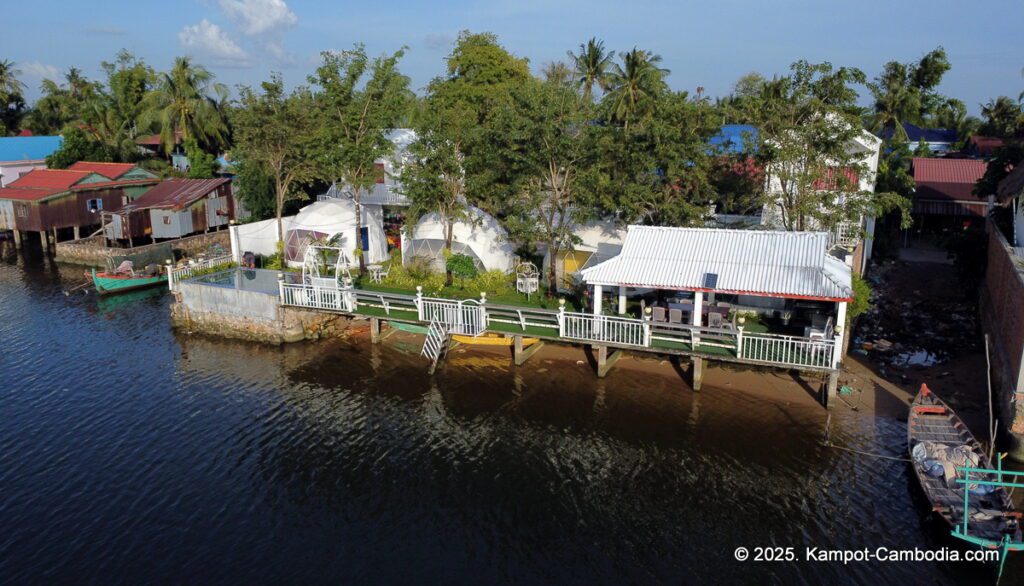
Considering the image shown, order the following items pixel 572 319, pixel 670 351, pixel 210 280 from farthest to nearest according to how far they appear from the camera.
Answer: pixel 210 280 < pixel 572 319 < pixel 670 351

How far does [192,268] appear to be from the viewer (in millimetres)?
33188

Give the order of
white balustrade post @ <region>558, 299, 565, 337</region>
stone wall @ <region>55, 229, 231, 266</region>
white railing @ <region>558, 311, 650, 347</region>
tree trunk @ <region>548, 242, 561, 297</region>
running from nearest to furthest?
white railing @ <region>558, 311, 650, 347</region>, white balustrade post @ <region>558, 299, 565, 337</region>, tree trunk @ <region>548, 242, 561, 297</region>, stone wall @ <region>55, 229, 231, 266</region>

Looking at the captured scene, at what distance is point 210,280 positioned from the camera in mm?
30156

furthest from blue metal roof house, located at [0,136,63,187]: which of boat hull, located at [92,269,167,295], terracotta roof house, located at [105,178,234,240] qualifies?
boat hull, located at [92,269,167,295]

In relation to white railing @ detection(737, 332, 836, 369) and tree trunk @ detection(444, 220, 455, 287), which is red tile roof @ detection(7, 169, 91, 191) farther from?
white railing @ detection(737, 332, 836, 369)

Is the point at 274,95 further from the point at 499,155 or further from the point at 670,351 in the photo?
the point at 670,351

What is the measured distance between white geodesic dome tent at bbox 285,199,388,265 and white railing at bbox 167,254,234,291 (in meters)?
3.26

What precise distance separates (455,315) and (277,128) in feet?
53.7

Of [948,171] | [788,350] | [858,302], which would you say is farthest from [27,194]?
[948,171]

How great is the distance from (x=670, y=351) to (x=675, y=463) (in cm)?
431

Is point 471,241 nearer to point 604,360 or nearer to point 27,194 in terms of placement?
point 604,360

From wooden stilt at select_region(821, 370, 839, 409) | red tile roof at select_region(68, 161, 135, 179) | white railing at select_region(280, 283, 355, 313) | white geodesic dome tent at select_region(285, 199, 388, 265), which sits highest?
red tile roof at select_region(68, 161, 135, 179)

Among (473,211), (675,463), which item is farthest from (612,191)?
(675,463)

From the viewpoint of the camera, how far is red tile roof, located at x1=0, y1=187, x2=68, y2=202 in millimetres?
46431
